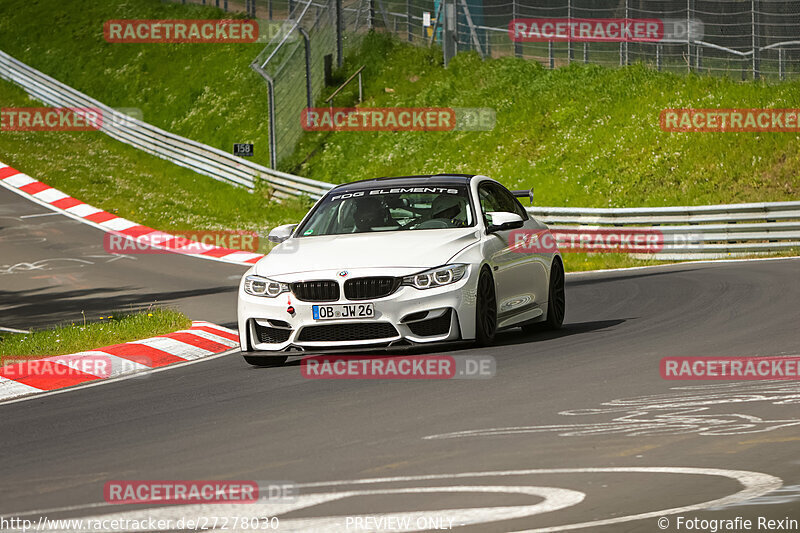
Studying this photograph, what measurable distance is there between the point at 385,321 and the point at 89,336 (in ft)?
13.3

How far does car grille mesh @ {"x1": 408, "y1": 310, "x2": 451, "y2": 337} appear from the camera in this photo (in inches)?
415

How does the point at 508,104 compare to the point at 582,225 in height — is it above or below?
above

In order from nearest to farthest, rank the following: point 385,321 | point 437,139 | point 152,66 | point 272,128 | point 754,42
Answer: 1. point 385,321
2. point 754,42
3. point 437,139
4. point 272,128
5. point 152,66

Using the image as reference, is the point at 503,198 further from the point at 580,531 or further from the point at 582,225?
the point at 582,225

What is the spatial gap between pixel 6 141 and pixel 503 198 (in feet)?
96.5

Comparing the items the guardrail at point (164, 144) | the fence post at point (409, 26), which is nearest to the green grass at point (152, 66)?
the guardrail at point (164, 144)

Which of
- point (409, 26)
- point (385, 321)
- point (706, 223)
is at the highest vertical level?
point (409, 26)

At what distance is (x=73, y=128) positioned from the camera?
140 feet

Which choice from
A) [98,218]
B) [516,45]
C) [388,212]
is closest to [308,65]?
[516,45]

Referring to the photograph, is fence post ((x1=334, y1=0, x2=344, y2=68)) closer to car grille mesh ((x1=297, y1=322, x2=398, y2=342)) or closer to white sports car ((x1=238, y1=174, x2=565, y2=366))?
white sports car ((x1=238, y1=174, x2=565, y2=366))

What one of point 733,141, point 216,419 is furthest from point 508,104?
point 216,419

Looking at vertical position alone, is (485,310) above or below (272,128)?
below

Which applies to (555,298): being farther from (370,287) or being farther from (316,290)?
(316,290)

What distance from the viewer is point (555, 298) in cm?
1292
